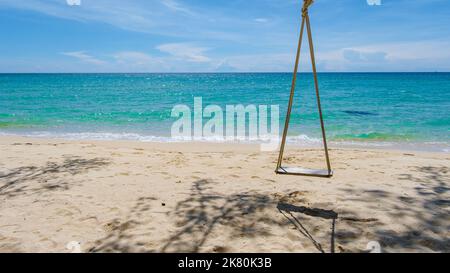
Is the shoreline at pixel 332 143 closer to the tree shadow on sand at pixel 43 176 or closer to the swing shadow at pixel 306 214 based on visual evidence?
the tree shadow on sand at pixel 43 176

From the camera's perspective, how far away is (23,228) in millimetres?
3742

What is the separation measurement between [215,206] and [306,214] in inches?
48.9

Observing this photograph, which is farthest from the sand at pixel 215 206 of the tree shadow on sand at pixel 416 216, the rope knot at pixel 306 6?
the rope knot at pixel 306 6

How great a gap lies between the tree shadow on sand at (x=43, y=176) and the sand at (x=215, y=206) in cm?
2

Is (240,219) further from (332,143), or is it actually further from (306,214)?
(332,143)

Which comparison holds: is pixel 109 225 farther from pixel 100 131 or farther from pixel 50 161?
pixel 100 131

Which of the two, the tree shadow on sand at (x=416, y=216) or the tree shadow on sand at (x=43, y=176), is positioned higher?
the tree shadow on sand at (x=43, y=176)

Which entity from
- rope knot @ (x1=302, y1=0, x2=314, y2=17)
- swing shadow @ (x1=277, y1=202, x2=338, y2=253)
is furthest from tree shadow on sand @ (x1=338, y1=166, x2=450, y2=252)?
rope knot @ (x1=302, y1=0, x2=314, y2=17)

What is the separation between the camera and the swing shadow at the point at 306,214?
11.4 feet

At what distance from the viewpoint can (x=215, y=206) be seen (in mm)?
4398

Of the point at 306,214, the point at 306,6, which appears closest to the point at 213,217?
the point at 306,214

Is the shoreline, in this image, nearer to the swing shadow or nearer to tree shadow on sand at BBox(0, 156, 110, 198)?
tree shadow on sand at BBox(0, 156, 110, 198)

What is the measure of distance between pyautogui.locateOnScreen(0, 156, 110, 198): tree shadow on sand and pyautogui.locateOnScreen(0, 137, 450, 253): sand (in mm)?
17

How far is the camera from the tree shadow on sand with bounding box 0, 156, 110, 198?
5035 mm
